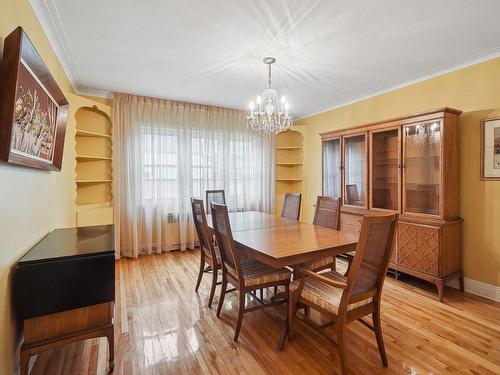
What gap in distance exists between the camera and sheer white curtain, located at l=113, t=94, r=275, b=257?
13.0 ft

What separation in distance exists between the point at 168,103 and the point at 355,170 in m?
3.11

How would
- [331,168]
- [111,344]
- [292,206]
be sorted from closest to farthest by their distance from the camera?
[111,344]
[292,206]
[331,168]

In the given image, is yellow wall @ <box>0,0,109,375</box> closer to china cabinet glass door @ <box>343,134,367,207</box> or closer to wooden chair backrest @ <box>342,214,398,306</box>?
wooden chair backrest @ <box>342,214,398,306</box>

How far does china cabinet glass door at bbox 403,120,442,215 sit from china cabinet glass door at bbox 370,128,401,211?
0.18 metres

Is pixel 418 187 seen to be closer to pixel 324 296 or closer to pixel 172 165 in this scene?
pixel 324 296

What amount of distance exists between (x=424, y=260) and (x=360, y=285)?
1674 millimetres

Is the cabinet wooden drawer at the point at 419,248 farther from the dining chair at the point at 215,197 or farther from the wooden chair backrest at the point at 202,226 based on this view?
the dining chair at the point at 215,197

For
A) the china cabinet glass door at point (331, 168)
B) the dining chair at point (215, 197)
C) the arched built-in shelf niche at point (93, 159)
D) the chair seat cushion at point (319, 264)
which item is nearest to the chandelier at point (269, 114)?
the dining chair at point (215, 197)

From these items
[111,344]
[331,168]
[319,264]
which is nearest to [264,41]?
[319,264]

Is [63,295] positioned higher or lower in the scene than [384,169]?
lower

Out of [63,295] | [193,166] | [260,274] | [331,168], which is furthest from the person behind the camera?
[193,166]

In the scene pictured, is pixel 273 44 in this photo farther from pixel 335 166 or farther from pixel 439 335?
pixel 439 335

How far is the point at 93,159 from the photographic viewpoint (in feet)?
12.5

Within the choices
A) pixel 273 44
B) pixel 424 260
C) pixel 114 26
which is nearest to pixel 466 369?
pixel 424 260
